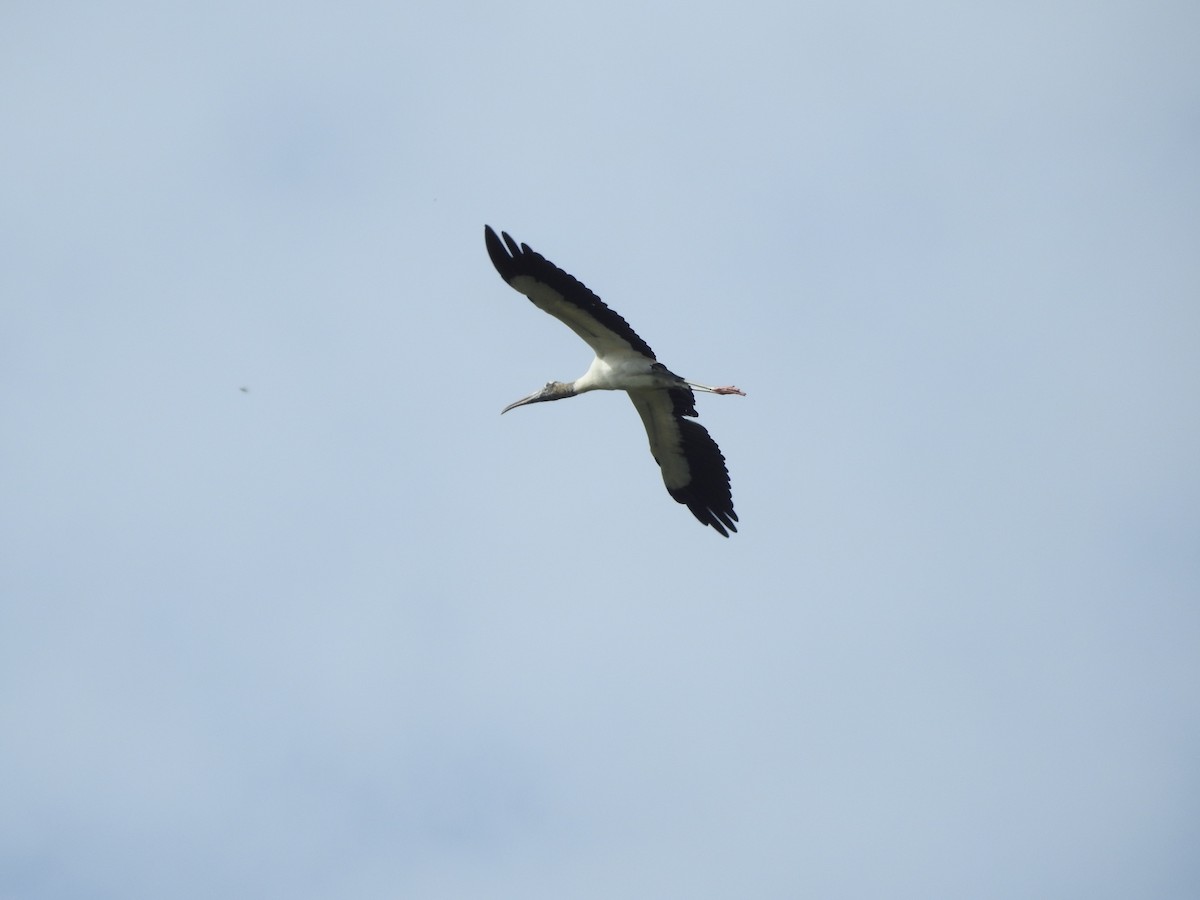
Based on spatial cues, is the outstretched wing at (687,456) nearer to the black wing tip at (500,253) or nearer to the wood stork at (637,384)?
the wood stork at (637,384)

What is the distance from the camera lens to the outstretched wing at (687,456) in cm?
2367

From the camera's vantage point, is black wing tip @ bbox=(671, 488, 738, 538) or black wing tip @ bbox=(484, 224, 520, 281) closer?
black wing tip @ bbox=(484, 224, 520, 281)

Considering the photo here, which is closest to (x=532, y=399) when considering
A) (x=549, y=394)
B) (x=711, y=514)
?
(x=549, y=394)

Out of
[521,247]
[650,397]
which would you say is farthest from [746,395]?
[521,247]

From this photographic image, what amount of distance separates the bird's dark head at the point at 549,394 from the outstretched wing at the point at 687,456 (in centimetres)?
89

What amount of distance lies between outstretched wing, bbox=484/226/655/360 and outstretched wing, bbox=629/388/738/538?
1166 millimetres

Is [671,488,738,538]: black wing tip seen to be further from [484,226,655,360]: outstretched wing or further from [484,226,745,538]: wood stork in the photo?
[484,226,655,360]: outstretched wing

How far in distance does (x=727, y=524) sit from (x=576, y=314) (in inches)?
167

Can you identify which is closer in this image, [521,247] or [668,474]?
[521,247]

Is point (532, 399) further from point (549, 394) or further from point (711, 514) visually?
point (711, 514)

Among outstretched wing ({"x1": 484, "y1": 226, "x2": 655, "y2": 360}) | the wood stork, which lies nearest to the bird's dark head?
the wood stork

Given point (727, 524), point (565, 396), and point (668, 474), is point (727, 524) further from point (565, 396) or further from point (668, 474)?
point (565, 396)

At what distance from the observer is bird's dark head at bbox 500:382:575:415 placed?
23828mm

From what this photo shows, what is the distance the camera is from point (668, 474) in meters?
24.4
